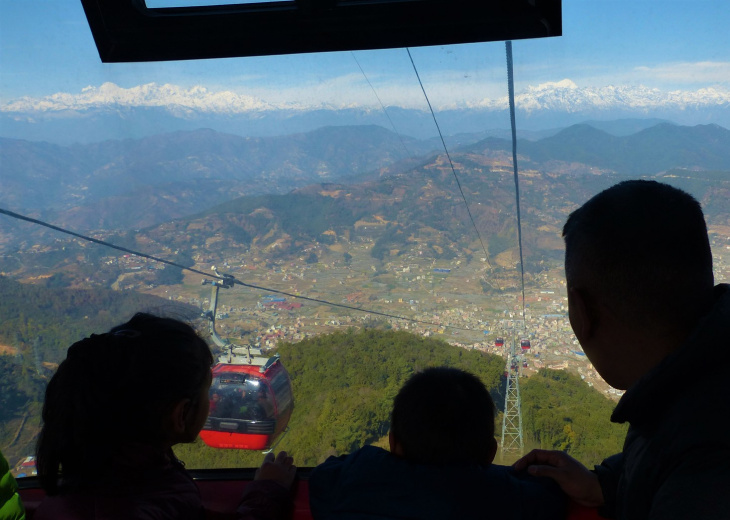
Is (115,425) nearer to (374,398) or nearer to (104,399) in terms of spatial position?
(104,399)

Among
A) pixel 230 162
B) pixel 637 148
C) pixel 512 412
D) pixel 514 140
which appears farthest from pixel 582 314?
pixel 230 162

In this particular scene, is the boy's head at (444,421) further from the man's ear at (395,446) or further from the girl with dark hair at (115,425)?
the girl with dark hair at (115,425)

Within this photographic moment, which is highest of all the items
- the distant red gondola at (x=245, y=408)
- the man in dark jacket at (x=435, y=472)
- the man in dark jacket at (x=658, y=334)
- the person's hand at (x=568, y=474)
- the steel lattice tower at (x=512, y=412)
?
the man in dark jacket at (x=658, y=334)

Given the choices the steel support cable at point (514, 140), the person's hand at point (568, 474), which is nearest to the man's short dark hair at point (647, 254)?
the person's hand at point (568, 474)

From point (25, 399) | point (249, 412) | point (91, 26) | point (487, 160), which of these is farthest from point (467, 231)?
point (25, 399)

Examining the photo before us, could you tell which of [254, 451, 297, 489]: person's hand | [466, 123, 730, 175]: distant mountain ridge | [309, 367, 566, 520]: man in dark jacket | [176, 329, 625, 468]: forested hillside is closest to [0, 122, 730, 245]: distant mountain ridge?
[466, 123, 730, 175]: distant mountain ridge

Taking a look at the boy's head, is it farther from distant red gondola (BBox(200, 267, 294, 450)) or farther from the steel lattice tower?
distant red gondola (BBox(200, 267, 294, 450))
